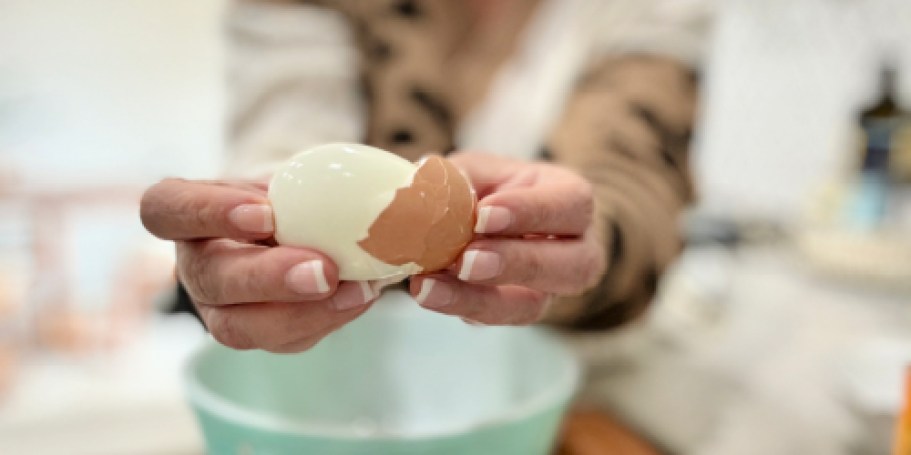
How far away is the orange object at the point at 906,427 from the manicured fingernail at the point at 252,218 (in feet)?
1.03

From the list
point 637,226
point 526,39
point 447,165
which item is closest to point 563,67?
point 526,39

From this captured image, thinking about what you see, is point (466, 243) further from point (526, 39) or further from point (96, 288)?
point (96, 288)

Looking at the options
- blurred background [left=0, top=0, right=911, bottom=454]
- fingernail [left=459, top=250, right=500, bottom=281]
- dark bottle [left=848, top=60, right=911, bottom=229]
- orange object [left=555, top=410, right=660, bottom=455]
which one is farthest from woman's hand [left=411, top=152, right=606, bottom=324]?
dark bottle [left=848, top=60, right=911, bottom=229]

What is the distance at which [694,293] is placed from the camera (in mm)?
692

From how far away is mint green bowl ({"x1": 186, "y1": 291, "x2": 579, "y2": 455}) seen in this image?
31 cm

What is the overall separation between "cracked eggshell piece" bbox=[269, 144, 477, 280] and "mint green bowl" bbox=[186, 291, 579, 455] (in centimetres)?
8

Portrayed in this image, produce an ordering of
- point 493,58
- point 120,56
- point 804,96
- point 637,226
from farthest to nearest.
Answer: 1. point 804,96
2. point 120,56
3. point 493,58
4. point 637,226

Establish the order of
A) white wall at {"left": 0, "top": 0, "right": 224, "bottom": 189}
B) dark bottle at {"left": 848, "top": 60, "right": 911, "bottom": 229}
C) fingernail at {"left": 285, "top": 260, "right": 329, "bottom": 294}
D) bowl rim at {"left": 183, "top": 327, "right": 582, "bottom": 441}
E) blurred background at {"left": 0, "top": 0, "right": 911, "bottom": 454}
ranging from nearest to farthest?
1. fingernail at {"left": 285, "top": 260, "right": 329, "bottom": 294}
2. bowl rim at {"left": 183, "top": 327, "right": 582, "bottom": 441}
3. blurred background at {"left": 0, "top": 0, "right": 911, "bottom": 454}
4. white wall at {"left": 0, "top": 0, "right": 224, "bottom": 189}
5. dark bottle at {"left": 848, "top": 60, "right": 911, "bottom": 229}

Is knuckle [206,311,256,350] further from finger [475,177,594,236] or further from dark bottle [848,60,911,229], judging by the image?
dark bottle [848,60,911,229]

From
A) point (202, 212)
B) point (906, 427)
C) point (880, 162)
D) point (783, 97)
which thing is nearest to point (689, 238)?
point (880, 162)

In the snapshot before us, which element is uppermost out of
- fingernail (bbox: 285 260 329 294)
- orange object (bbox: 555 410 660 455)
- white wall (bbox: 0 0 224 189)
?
fingernail (bbox: 285 260 329 294)

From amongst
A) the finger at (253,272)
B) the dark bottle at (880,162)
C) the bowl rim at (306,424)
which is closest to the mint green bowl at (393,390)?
the bowl rim at (306,424)

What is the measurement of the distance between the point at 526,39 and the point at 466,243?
451 mm

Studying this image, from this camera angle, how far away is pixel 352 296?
0.72 feet
